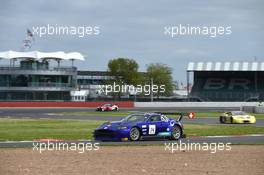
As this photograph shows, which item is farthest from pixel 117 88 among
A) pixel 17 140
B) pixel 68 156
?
pixel 68 156

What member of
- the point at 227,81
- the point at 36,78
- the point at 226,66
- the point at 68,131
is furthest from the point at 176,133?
the point at 36,78

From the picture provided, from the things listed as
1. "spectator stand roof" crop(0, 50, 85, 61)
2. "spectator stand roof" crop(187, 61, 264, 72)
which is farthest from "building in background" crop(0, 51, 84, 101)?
"spectator stand roof" crop(187, 61, 264, 72)

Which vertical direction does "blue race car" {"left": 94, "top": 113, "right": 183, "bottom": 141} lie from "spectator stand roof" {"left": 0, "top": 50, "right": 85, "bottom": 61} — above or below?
below

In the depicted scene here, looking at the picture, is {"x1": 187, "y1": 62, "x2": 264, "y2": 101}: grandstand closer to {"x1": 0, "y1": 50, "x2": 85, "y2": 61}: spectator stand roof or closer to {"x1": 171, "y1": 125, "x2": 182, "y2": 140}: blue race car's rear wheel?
{"x1": 0, "y1": 50, "x2": 85, "y2": 61}: spectator stand roof

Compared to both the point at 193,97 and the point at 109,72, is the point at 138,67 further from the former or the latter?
the point at 193,97

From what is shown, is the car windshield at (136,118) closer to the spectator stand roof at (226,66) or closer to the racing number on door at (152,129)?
the racing number on door at (152,129)

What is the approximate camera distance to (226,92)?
90.1 m

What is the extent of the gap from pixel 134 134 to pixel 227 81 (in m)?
72.2

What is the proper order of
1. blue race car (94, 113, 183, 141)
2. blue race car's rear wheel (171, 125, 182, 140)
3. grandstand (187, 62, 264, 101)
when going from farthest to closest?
grandstand (187, 62, 264, 101) → blue race car's rear wheel (171, 125, 182, 140) → blue race car (94, 113, 183, 141)

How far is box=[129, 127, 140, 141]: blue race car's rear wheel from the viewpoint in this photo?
74.6 feet

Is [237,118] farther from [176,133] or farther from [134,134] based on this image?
[134,134]

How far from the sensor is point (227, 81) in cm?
9356

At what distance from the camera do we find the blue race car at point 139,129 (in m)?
22.6

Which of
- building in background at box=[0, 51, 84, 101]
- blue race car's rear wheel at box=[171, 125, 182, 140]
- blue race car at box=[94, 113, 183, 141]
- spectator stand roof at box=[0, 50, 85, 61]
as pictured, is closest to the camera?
blue race car at box=[94, 113, 183, 141]
